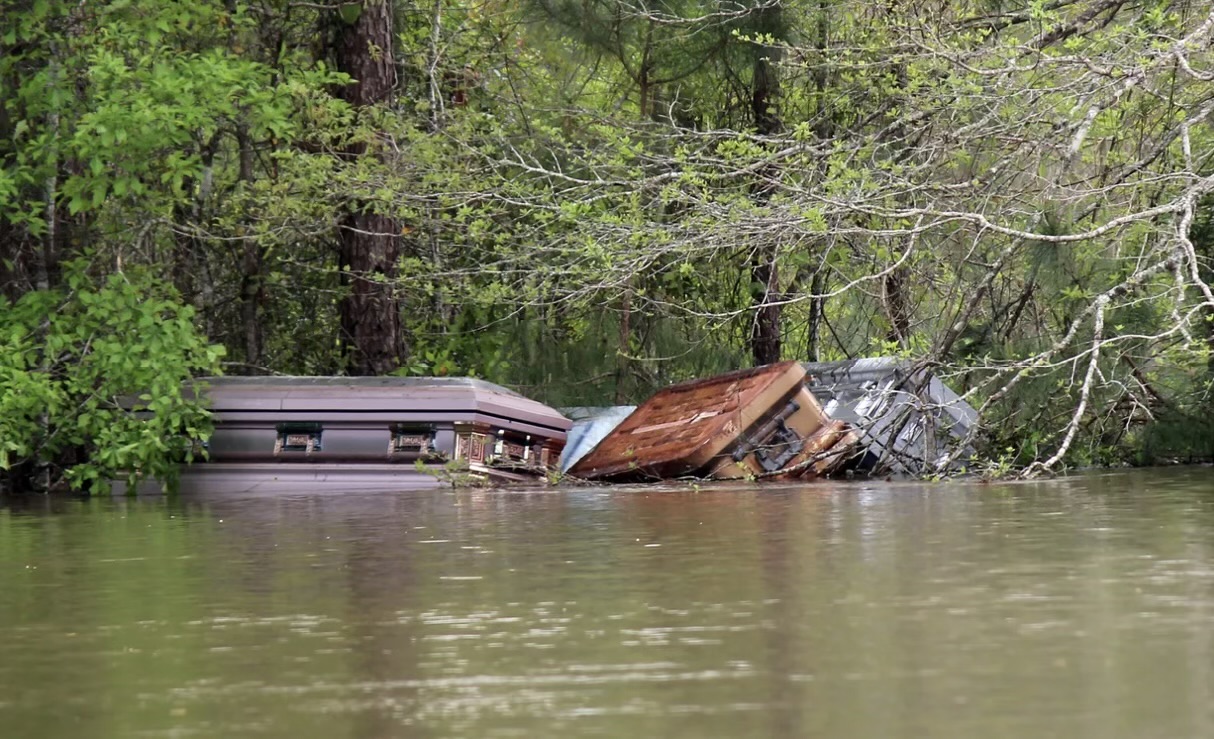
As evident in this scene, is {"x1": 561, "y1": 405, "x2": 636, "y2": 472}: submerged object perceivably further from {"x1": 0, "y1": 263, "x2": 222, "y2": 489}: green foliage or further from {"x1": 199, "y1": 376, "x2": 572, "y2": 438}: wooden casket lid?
{"x1": 0, "y1": 263, "x2": 222, "y2": 489}: green foliage

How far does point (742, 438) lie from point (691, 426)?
2.07 ft

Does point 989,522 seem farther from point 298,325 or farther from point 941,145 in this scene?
point 298,325

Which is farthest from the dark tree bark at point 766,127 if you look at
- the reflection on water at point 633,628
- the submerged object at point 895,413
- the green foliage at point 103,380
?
the reflection on water at point 633,628

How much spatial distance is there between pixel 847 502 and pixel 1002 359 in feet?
14.0

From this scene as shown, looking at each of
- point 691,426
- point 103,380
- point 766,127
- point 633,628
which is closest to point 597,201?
point 691,426

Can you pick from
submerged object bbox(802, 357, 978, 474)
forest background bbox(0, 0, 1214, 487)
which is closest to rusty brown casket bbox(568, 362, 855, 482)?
submerged object bbox(802, 357, 978, 474)

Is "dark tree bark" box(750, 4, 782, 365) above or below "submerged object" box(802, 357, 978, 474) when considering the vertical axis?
above

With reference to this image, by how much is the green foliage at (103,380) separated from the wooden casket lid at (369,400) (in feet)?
1.34

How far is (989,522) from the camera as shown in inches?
371

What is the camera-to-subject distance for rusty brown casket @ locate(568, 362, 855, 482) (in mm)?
15531

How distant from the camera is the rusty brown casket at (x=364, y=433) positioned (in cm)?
1634

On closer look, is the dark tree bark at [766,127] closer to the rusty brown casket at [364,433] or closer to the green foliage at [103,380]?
the rusty brown casket at [364,433]

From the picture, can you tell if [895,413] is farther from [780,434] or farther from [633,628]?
[633,628]

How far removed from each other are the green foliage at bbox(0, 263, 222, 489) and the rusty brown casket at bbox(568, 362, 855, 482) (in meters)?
3.59
